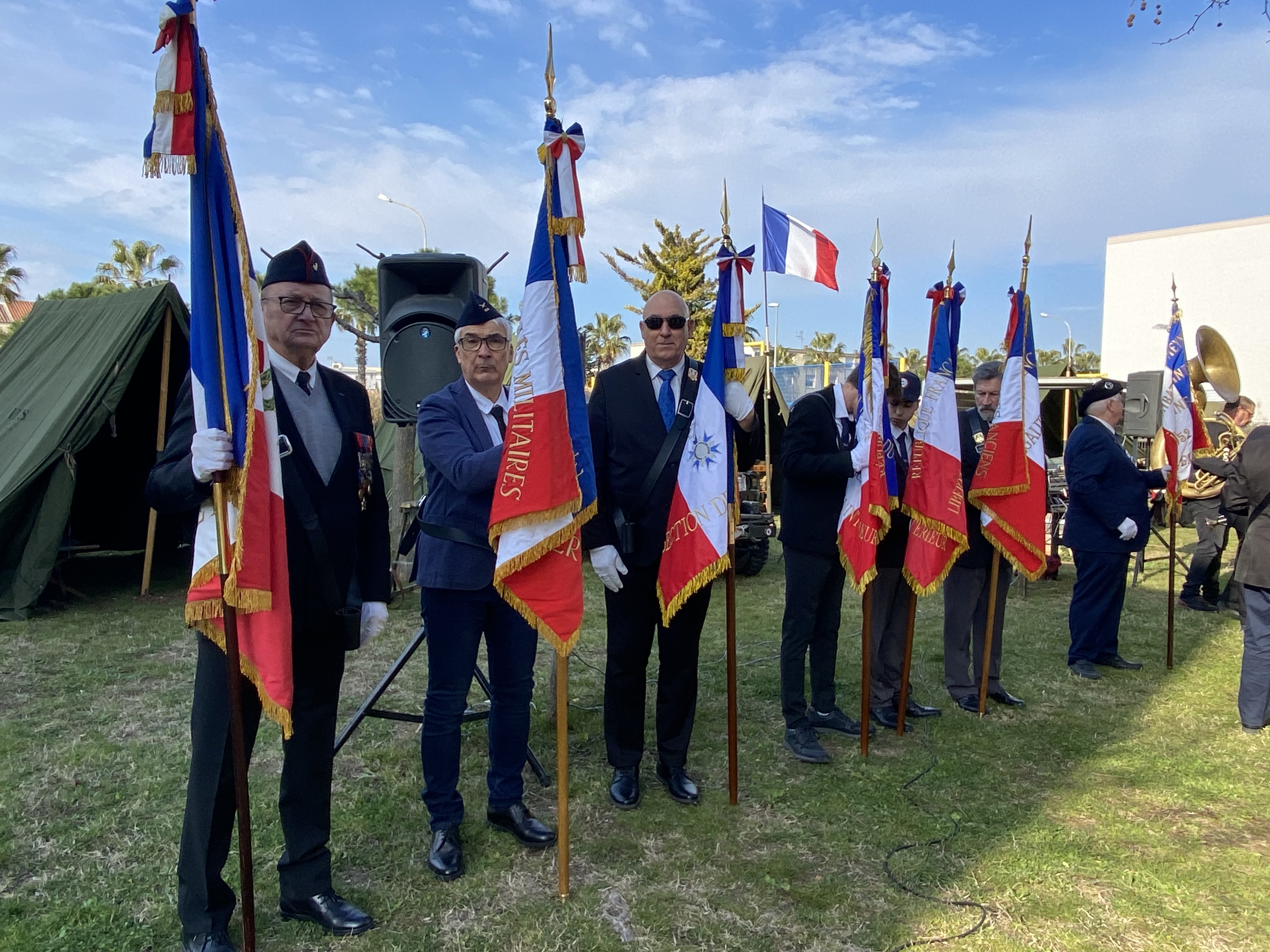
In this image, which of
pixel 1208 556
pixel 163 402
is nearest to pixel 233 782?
pixel 163 402

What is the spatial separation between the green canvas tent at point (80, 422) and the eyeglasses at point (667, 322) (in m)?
4.23

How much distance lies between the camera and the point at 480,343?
9.49 feet

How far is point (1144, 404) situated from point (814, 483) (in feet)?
15.3

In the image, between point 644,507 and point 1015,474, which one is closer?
point 644,507

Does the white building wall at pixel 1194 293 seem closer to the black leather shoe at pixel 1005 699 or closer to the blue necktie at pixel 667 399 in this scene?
the black leather shoe at pixel 1005 699

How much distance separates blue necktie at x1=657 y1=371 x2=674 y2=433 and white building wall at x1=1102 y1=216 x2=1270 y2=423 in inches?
1150

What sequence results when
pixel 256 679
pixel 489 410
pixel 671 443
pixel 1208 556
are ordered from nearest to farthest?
pixel 256 679 < pixel 489 410 < pixel 671 443 < pixel 1208 556

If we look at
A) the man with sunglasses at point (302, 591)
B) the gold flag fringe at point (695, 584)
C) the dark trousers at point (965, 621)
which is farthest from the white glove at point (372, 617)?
the dark trousers at point (965, 621)

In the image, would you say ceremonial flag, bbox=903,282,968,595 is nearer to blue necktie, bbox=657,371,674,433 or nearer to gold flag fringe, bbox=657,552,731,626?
gold flag fringe, bbox=657,552,731,626

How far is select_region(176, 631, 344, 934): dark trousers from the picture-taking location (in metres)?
2.25

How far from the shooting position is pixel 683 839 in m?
3.09

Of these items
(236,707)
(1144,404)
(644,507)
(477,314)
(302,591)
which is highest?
(477,314)

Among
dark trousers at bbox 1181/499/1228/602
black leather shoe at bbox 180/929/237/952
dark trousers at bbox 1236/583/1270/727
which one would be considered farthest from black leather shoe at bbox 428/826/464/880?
dark trousers at bbox 1181/499/1228/602

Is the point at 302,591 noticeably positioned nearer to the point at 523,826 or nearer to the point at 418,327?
the point at 523,826
